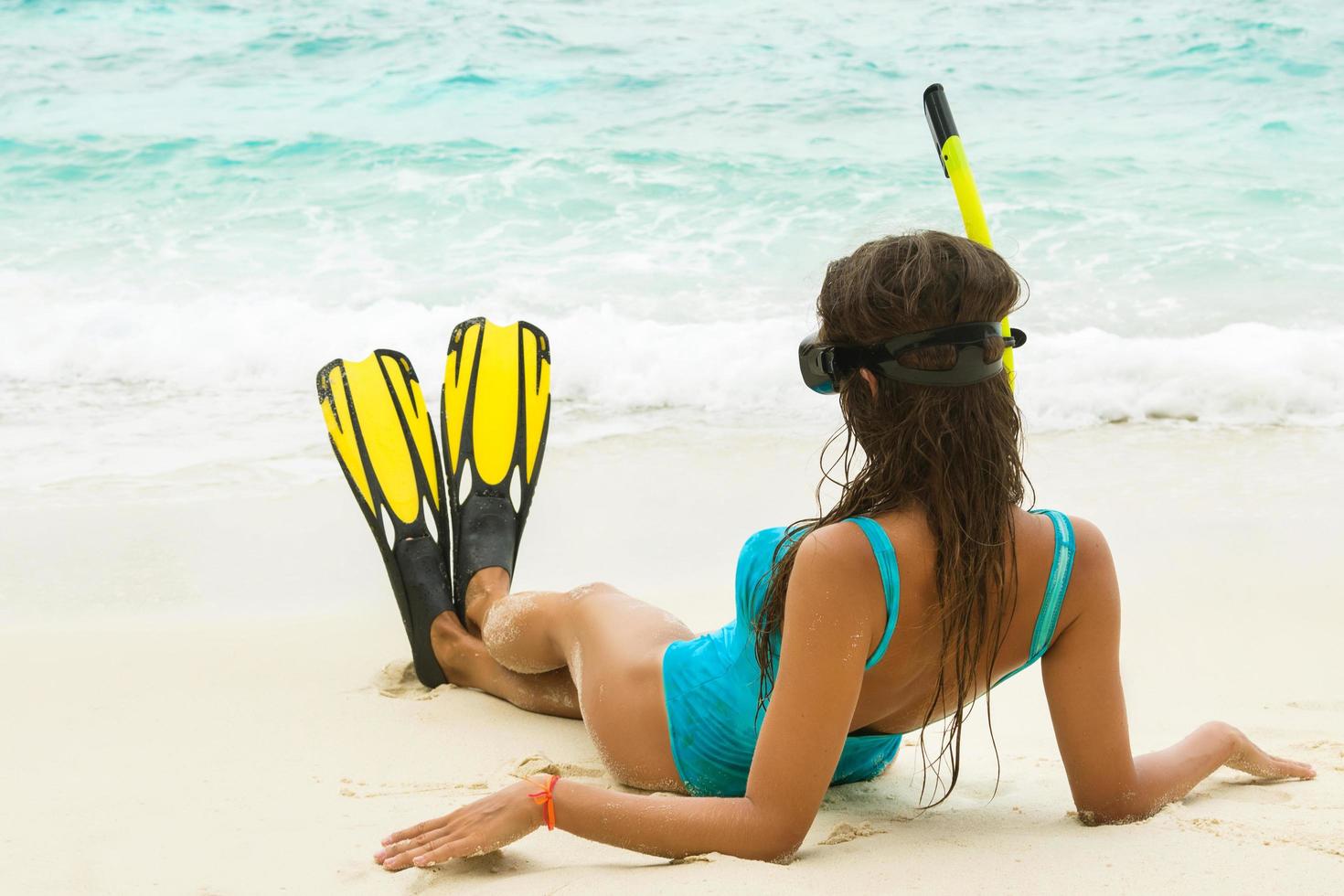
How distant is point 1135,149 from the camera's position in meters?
10.4

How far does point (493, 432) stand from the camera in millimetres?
3457

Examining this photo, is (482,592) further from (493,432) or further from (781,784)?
(781,784)

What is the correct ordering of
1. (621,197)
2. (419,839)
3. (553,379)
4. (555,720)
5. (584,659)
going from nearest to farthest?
(419,839) → (584,659) → (555,720) → (553,379) → (621,197)

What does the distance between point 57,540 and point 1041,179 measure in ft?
26.1

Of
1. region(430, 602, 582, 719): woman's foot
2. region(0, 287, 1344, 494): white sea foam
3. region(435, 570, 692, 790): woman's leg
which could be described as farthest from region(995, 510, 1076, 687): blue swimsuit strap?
region(0, 287, 1344, 494): white sea foam

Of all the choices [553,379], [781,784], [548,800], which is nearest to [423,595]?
[548,800]

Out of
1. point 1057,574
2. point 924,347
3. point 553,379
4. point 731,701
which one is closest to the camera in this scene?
point 924,347

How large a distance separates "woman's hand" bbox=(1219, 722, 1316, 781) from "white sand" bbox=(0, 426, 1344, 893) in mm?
41

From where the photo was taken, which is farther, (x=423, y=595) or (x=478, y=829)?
(x=423, y=595)

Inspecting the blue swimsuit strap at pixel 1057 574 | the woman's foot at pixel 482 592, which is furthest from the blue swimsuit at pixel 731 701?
the woman's foot at pixel 482 592

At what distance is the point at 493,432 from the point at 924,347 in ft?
6.66

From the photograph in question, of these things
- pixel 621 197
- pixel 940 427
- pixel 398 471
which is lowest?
pixel 398 471

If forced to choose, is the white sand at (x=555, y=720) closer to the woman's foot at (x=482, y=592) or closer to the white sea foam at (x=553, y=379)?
the woman's foot at (x=482, y=592)

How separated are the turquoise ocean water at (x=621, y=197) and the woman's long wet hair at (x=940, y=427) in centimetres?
273
